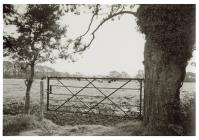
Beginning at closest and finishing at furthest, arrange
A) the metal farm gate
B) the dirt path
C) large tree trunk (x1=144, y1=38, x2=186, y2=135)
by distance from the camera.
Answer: large tree trunk (x1=144, y1=38, x2=186, y2=135) < the dirt path < the metal farm gate

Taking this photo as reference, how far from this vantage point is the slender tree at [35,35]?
9.52 meters


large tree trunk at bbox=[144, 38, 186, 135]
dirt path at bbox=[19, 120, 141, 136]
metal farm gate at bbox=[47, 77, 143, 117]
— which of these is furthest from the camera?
metal farm gate at bbox=[47, 77, 143, 117]

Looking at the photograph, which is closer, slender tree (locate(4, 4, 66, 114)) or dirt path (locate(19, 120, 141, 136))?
dirt path (locate(19, 120, 141, 136))

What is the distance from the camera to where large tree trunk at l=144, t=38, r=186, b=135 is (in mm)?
6363

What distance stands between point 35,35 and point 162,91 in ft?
18.3

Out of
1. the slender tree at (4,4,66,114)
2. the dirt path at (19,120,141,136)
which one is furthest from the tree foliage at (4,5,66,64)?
the dirt path at (19,120,141,136)

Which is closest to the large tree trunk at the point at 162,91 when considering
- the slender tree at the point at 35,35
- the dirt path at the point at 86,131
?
the dirt path at the point at 86,131

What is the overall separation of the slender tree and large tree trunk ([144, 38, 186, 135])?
4.27 metres

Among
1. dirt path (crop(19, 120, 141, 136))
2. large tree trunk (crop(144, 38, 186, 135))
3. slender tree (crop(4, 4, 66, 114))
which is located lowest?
Result: dirt path (crop(19, 120, 141, 136))

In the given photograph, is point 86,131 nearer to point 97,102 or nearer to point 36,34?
point 36,34

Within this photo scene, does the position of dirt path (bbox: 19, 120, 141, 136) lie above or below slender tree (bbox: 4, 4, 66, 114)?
below

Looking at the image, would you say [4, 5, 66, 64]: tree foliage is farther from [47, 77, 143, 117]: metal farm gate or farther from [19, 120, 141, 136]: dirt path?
[19, 120, 141, 136]: dirt path

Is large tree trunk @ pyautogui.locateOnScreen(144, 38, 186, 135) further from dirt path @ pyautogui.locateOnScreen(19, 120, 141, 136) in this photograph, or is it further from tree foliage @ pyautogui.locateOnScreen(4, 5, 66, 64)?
tree foliage @ pyautogui.locateOnScreen(4, 5, 66, 64)

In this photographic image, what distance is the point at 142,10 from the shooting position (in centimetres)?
659
